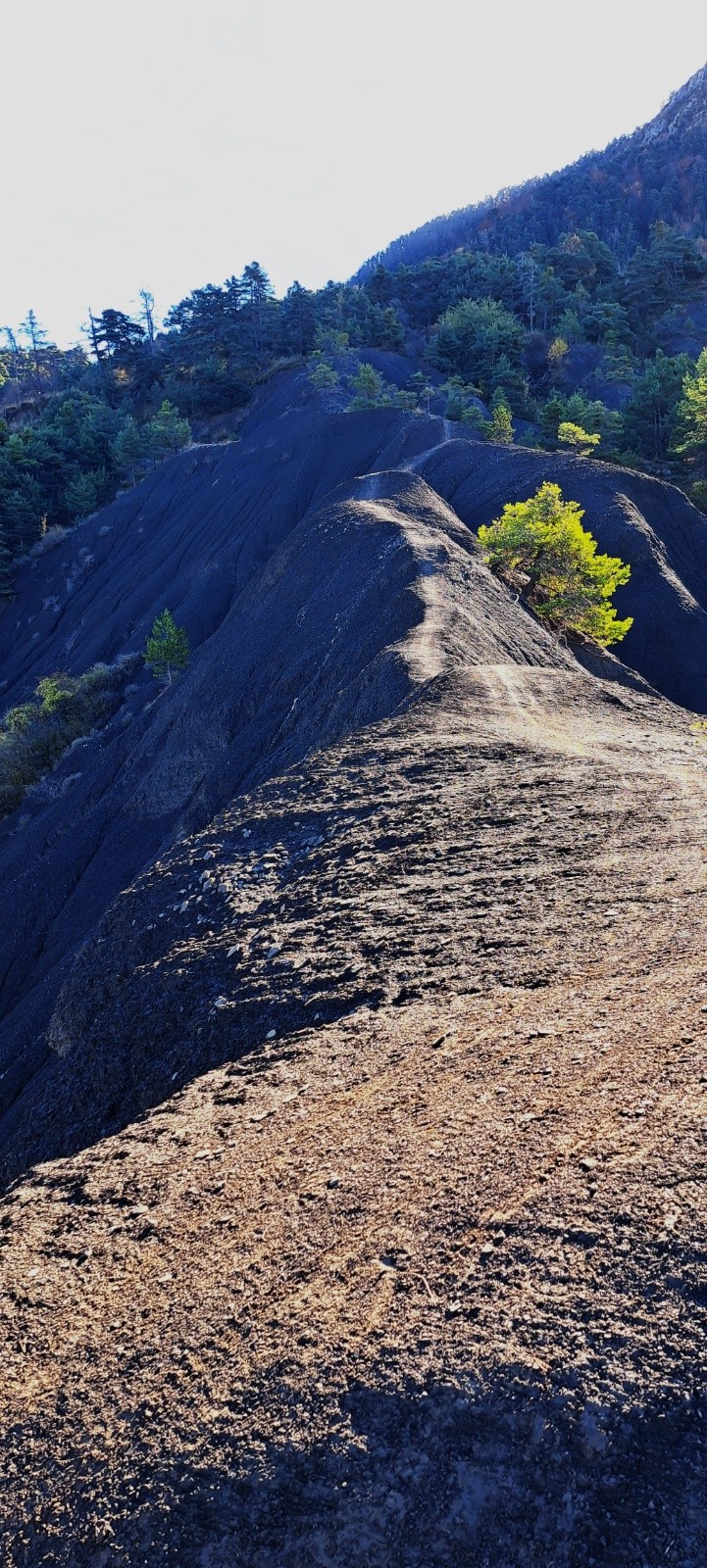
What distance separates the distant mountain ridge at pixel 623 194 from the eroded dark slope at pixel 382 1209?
111 m

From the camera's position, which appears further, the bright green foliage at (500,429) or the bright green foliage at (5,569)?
the bright green foliage at (5,569)

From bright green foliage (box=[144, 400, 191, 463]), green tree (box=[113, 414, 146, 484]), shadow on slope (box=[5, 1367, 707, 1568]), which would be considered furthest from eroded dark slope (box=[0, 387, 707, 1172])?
green tree (box=[113, 414, 146, 484])

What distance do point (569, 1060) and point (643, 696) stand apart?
47.1 ft

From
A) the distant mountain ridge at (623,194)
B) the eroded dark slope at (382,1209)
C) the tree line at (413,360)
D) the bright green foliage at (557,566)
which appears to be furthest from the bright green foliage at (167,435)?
the eroded dark slope at (382,1209)

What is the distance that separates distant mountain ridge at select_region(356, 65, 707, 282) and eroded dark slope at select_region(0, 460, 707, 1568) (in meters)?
111

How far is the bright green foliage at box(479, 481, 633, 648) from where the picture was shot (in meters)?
25.2

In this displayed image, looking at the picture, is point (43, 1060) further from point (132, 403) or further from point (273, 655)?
point (132, 403)

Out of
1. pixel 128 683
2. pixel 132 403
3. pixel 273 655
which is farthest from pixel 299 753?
pixel 132 403

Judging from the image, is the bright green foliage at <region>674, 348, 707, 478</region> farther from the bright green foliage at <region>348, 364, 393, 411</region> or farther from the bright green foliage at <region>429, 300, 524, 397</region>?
the bright green foliage at <region>429, 300, 524, 397</region>

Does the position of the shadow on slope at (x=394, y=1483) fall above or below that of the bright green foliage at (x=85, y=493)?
below

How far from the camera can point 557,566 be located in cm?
2580

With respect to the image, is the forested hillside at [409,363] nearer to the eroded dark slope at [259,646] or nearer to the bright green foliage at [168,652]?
the eroded dark slope at [259,646]

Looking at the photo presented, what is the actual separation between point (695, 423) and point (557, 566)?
21.3 m

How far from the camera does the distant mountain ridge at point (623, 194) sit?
340 ft
